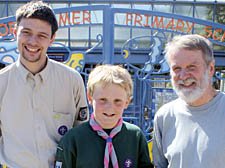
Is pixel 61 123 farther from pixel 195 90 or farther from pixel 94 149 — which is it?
pixel 195 90

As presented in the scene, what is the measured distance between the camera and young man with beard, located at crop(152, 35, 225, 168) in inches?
55.8

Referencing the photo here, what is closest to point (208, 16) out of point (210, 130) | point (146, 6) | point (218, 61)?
point (218, 61)

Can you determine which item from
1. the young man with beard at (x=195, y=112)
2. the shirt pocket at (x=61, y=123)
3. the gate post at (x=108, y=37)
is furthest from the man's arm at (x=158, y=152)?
the gate post at (x=108, y=37)

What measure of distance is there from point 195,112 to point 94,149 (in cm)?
71

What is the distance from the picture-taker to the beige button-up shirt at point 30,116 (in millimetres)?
1610

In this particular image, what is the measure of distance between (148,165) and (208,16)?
34.1 feet

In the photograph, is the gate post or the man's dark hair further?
the gate post

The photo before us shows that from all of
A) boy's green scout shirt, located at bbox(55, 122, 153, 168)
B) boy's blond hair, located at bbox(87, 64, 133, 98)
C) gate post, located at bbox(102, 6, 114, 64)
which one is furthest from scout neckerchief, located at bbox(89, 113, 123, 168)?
gate post, located at bbox(102, 6, 114, 64)

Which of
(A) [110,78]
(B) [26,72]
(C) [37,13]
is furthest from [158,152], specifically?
(C) [37,13]

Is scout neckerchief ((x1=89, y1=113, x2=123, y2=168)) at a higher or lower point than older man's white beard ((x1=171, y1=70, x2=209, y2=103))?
lower

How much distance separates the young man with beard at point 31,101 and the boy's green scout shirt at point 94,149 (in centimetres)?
16

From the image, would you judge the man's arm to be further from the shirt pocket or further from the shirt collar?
the shirt collar

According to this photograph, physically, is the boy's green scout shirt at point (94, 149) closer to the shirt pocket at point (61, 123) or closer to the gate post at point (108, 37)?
the shirt pocket at point (61, 123)

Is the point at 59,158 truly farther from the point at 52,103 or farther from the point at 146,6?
the point at 146,6
